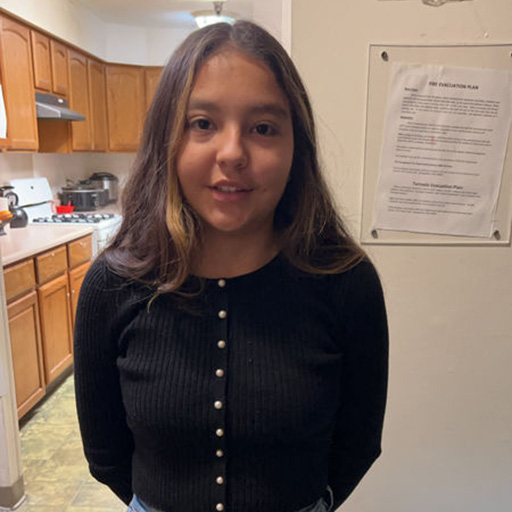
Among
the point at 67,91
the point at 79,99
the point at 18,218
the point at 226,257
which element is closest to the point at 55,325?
the point at 18,218

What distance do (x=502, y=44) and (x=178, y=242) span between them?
3.53 feet

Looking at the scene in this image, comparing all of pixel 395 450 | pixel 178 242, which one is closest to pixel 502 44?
pixel 178 242

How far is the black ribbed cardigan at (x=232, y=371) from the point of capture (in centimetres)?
79

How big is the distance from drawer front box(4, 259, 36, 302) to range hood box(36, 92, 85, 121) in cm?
121

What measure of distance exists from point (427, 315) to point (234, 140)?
98 centimetres

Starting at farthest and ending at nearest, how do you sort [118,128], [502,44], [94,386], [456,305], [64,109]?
[118,128]
[64,109]
[456,305]
[502,44]
[94,386]

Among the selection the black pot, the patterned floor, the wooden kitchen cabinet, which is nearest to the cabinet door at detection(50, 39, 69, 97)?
the black pot

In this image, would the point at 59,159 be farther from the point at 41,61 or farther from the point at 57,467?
the point at 57,467

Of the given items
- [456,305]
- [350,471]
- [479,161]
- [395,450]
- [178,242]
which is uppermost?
[479,161]

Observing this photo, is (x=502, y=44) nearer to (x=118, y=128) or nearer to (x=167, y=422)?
(x=167, y=422)

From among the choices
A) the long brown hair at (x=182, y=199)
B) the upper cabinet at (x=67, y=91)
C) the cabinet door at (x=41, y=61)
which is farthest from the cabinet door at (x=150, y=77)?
the long brown hair at (x=182, y=199)

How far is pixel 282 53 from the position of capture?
78 cm

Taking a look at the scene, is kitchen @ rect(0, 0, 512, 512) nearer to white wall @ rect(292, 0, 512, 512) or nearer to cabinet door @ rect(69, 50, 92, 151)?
white wall @ rect(292, 0, 512, 512)

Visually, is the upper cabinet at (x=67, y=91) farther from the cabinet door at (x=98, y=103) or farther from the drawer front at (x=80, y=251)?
the drawer front at (x=80, y=251)
